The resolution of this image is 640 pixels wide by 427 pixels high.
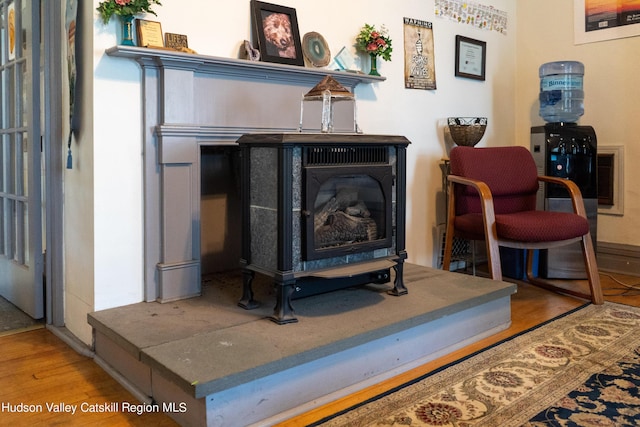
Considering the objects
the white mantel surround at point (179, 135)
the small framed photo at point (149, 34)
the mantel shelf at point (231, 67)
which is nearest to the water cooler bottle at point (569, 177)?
the mantel shelf at point (231, 67)

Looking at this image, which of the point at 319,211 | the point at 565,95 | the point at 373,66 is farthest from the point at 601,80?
the point at 319,211

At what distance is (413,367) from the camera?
2096mm

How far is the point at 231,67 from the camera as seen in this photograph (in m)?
2.41

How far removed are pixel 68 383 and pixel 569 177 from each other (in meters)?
2.93

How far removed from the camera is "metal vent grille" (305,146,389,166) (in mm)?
2048

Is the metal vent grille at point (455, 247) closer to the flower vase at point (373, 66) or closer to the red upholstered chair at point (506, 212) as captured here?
the red upholstered chair at point (506, 212)

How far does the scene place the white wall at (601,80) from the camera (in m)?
3.62

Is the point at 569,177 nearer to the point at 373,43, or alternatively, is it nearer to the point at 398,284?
the point at 373,43

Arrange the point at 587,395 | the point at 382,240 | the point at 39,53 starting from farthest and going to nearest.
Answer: the point at 39,53, the point at 382,240, the point at 587,395

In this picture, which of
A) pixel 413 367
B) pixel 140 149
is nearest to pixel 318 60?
pixel 140 149

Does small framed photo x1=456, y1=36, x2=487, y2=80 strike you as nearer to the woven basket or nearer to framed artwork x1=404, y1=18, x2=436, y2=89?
framed artwork x1=404, y1=18, x2=436, y2=89

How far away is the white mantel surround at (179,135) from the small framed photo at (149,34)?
0.07m

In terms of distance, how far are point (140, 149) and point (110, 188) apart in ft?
0.65

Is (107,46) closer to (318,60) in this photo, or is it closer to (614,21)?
(318,60)
